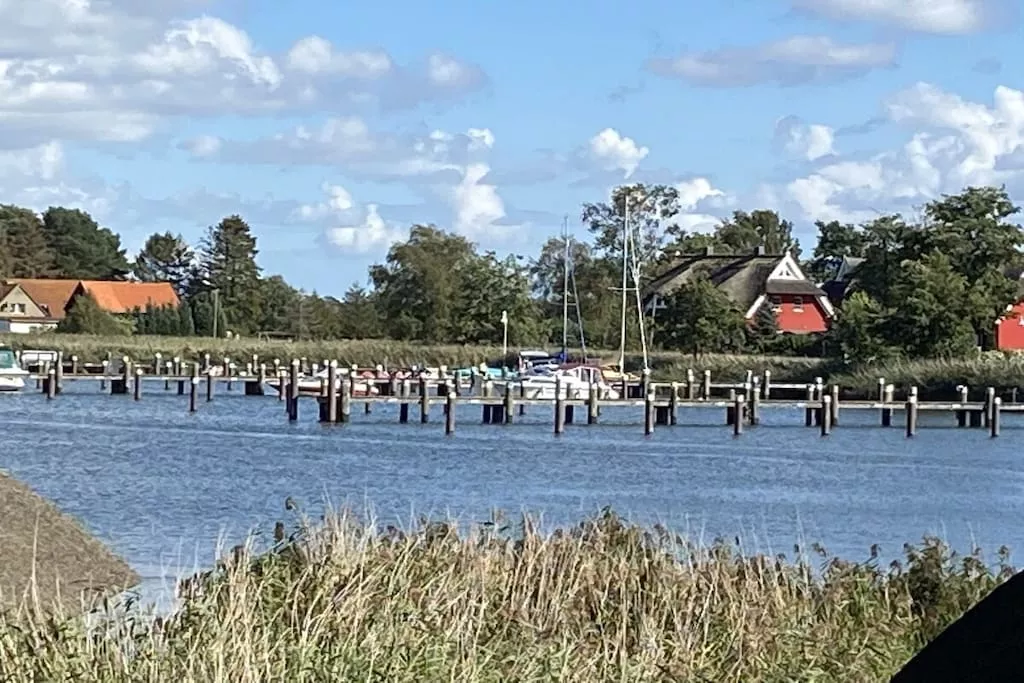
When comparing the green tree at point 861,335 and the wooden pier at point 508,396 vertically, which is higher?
the green tree at point 861,335

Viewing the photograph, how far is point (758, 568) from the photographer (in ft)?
48.7

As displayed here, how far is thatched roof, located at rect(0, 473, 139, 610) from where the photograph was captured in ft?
54.3

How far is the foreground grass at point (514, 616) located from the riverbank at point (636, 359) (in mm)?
56504

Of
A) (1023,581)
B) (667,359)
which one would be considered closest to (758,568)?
(1023,581)

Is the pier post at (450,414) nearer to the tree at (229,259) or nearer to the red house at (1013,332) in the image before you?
the red house at (1013,332)

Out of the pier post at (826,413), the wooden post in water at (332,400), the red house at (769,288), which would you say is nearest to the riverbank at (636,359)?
the pier post at (826,413)

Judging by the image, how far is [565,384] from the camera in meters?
68.4

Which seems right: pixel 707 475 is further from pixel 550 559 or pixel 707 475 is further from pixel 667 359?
pixel 667 359

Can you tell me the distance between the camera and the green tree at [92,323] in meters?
110

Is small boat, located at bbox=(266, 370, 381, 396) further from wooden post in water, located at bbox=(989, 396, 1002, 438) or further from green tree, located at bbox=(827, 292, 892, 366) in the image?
wooden post in water, located at bbox=(989, 396, 1002, 438)

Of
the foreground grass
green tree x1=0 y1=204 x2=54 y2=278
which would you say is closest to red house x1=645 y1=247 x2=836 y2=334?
green tree x1=0 y1=204 x2=54 y2=278

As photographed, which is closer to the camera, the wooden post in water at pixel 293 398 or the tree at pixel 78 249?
the wooden post in water at pixel 293 398

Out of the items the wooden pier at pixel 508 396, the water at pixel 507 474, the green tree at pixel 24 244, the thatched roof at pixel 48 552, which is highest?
the green tree at pixel 24 244

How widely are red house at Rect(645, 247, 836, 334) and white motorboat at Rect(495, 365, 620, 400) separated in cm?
3606
